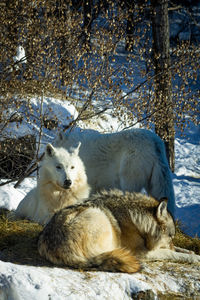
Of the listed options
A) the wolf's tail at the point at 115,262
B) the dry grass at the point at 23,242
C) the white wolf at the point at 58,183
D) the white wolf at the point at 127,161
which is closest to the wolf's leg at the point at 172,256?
the wolf's tail at the point at 115,262

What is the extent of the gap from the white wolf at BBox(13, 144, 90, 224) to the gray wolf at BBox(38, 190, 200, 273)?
2.90 feet

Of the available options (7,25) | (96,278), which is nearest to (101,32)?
(7,25)

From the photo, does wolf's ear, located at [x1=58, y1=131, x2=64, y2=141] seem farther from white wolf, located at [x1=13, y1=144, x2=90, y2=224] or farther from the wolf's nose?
the wolf's nose

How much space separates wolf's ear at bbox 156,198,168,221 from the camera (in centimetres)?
402

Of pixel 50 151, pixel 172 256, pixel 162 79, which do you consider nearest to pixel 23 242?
pixel 50 151

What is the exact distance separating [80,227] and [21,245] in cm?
88

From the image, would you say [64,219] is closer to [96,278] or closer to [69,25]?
[96,278]

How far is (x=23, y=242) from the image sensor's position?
162 inches

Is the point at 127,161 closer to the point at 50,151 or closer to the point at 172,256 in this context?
the point at 50,151

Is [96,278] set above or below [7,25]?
below

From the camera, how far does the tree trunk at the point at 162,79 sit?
853cm

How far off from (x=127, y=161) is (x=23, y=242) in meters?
2.72

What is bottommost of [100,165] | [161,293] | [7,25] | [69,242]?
[161,293]

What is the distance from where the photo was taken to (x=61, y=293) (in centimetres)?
272
